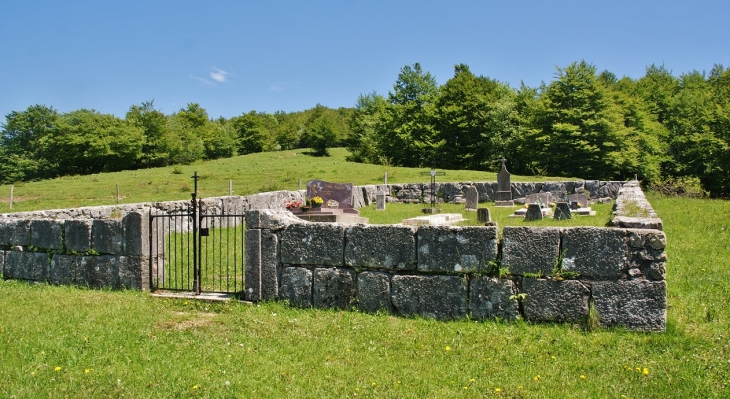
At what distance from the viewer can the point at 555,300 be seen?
655 centimetres

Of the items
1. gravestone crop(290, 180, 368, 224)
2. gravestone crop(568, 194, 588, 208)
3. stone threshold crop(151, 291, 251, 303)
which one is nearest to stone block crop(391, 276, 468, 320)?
stone threshold crop(151, 291, 251, 303)

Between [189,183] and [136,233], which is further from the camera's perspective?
[189,183]

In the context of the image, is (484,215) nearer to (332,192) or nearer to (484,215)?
(484,215)

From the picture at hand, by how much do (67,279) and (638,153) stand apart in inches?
1757

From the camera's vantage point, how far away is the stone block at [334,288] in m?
7.54

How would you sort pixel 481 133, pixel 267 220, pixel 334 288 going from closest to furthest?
pixel 334 288 → pixel 267 220 → pixel 481 133

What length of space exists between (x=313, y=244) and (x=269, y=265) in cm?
79

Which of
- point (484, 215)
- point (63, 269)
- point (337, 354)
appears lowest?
point (337, 354)

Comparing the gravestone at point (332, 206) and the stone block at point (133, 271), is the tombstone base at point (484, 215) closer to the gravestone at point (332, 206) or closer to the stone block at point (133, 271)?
the gravestone at point (332, 206)

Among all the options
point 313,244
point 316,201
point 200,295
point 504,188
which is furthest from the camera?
point 504,188

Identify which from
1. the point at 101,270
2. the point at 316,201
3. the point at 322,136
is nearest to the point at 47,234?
the point at 101,270

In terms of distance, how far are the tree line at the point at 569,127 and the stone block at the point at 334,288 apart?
110ft

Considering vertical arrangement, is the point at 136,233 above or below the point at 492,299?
above

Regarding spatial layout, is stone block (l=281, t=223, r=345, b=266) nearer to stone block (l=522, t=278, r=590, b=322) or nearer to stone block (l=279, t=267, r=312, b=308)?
stone block (l=279, t=267, r=312, b=308)
